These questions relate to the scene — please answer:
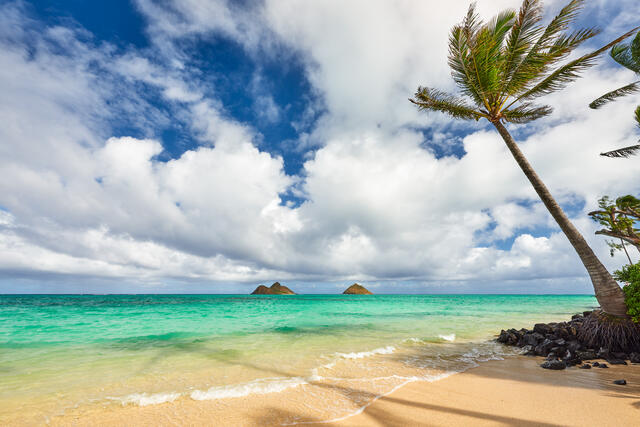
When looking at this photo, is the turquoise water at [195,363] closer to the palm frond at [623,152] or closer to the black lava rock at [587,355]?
the black lava rock at [587,355]

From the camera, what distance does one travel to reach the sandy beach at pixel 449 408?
12.7ft

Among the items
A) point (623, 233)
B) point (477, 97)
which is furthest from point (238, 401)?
point (623, 233)

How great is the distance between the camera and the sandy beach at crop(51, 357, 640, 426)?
3865 mm

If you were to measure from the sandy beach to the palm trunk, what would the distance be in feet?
11.0

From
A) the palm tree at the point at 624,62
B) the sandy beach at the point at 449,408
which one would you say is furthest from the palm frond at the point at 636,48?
the sandy beach at the point at 449,408

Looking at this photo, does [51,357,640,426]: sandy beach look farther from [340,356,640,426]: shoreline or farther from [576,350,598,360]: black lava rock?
[576,350,598,360]: black lava rock

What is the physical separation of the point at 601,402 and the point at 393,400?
3386 millimetres

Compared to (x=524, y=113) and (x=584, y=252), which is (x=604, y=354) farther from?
(x=524, y=113)

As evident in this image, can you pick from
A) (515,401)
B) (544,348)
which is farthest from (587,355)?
(515,401)

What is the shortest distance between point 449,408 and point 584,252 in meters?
7.79

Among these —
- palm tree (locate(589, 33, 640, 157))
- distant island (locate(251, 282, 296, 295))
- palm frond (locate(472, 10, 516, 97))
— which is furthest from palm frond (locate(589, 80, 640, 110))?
distant island (locate(251, 282, 296, 295))

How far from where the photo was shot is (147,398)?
16.2 ft

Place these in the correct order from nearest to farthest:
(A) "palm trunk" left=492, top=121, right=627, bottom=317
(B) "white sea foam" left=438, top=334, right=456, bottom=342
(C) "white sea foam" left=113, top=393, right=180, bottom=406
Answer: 1. (C) "white sea foam" left=113, top=393, right=180, bottom=406
2. (A) "palm trunk" left=492, top=121, right=627, bottom=317
3. (B) "white sea foam" left=438, top=334, right=456, bottom=342

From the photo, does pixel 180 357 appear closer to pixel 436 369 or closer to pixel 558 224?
pixel 436 369
